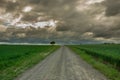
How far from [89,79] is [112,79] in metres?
1.76

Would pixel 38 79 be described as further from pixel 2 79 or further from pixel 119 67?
pixel 119 67

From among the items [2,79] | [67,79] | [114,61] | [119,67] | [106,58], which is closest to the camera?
[67,79]

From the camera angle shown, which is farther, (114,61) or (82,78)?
(114,61)

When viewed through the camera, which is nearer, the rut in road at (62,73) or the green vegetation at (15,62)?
the rut in road at (62,73)

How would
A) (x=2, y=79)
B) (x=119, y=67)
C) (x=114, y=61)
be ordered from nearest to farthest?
(x=2, y=79), (x=119, y=67), (x=114, y=61)

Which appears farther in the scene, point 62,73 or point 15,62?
point 15,62

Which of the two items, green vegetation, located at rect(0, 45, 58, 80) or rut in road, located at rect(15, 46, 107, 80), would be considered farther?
green vegetation, located at rect(0, 45, 58, 80)

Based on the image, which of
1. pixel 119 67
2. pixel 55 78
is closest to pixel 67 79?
pixel 55 78

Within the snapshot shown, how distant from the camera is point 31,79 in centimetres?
1494

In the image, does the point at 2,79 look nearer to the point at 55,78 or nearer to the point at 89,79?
the point at 55,78

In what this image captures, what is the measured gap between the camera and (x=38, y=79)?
1493cm

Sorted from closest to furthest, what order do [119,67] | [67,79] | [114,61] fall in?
[67,79]
[119,67]
[114,61]

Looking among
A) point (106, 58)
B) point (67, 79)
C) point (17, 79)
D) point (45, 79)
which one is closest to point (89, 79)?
point (67, 79)

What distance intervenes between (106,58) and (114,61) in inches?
206
